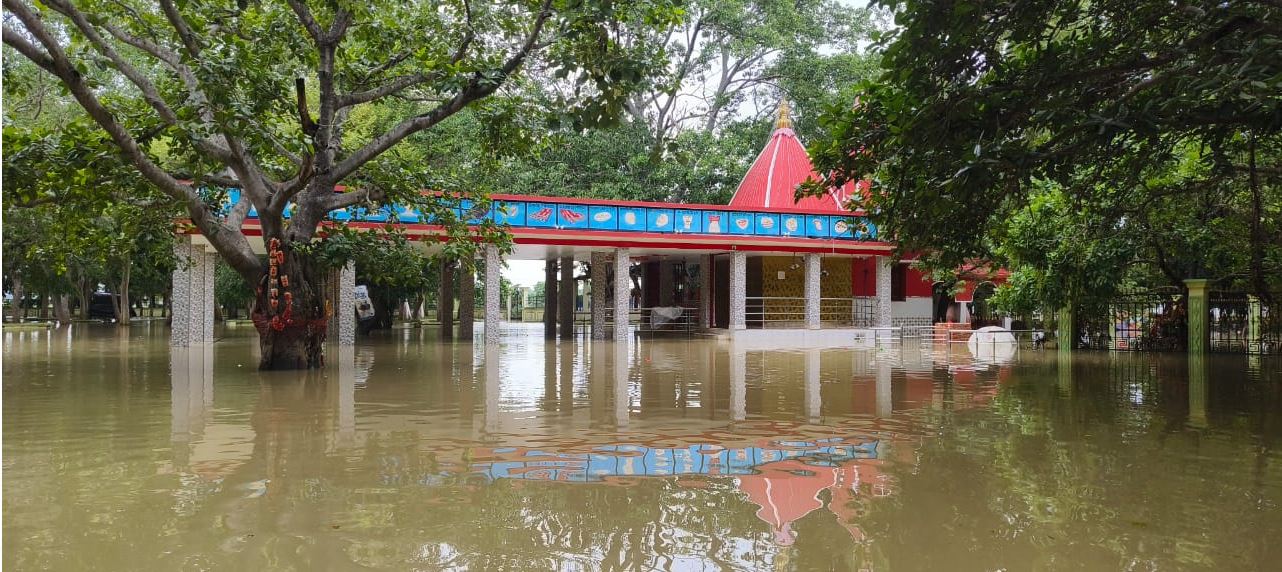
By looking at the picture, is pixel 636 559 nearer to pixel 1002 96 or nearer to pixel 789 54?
pixel 1002 96

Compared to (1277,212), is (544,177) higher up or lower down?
higher up

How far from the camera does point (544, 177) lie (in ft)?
101

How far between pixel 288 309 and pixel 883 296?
18305 millimetres

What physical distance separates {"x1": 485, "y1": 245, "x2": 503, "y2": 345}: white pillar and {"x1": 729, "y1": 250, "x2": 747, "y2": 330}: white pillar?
264 inches

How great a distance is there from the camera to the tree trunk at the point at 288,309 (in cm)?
1286

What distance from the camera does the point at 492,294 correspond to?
21.8 m

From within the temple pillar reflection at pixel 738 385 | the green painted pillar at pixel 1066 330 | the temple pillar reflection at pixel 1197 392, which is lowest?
the temple pillar reflection at pixel 1197 392

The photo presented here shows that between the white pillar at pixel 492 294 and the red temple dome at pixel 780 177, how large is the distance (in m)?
9.21

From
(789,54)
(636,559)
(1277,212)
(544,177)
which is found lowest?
(636,559)

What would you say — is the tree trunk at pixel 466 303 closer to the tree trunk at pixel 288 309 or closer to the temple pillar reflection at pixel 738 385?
the temple pillar reflection at pixel 738 385

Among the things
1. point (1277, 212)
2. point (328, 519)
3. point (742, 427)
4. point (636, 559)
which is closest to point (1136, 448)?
point (742, 427)

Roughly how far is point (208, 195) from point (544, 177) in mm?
16993

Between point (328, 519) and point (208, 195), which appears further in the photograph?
point (208, 195)

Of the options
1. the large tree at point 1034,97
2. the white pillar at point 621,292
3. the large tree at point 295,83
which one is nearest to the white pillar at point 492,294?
the white pillar at point 621,292
